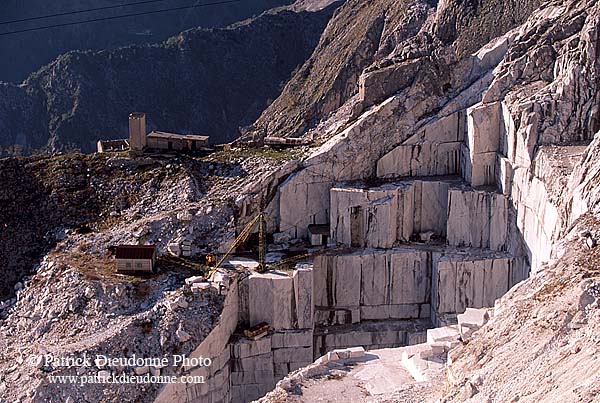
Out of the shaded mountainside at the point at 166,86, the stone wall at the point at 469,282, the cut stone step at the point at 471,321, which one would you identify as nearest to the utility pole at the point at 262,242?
the stone wall at the point at 469,282

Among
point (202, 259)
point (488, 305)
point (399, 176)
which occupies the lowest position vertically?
point (488, 305)

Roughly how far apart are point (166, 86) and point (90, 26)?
37.5 meters

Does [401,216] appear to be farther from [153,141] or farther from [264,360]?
[153,141]

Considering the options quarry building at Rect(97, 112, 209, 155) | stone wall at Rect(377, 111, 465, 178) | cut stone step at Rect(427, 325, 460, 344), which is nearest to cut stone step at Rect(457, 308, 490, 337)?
cut stone step at Rect(427, 325, 460, 344)

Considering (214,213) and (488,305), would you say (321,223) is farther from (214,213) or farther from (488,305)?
(488,305)

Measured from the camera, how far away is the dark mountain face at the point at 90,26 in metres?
125

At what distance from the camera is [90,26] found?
433 ft

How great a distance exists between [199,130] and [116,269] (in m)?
61.1

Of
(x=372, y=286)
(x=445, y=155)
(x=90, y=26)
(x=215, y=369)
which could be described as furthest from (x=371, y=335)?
(x=90, y=26)

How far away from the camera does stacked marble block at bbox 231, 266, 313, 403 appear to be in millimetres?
35750

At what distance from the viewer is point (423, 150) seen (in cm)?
4122

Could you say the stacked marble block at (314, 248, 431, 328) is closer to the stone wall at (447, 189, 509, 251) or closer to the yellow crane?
the stone wall at (447, 189, 509, 251)

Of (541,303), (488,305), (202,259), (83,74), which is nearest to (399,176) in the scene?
(488,305)

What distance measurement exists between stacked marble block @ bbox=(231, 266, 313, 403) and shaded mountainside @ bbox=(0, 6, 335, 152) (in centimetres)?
5702
